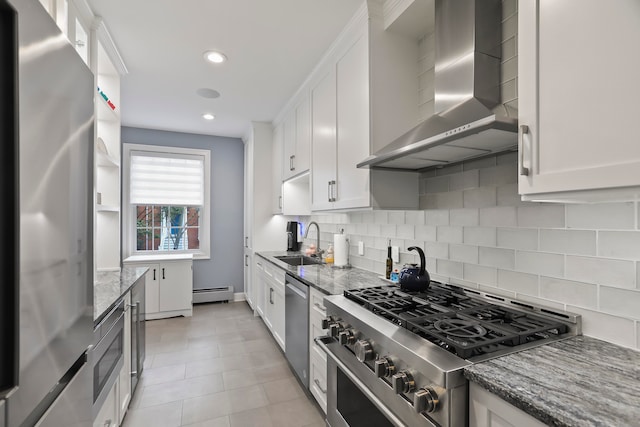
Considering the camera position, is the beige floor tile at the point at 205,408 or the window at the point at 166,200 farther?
the window at the point at 166,200

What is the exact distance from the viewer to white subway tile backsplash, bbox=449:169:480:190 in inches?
65.2

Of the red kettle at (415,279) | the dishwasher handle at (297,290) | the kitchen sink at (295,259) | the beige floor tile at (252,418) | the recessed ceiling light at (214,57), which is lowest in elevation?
the beige floor tile at (252,418)

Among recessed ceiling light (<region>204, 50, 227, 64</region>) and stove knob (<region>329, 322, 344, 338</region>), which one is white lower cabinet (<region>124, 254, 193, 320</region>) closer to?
recessed ceiling light (<region>204, 50, 227, 64</region>)

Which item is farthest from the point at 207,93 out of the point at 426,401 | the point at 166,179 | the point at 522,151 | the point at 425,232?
the point at 426,401

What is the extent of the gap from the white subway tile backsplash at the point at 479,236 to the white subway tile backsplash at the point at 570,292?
29cm

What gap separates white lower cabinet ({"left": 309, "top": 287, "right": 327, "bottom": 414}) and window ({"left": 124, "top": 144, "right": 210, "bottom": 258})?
3188 millimetres

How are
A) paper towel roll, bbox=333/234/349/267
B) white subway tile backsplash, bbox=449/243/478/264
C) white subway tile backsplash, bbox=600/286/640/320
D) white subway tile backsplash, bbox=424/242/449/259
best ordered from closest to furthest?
white subway tile backsplash, bbox=600/286/640/320, white subway tile backsplash, bbox=449/243/478/264, white subway tile backsplash, bbox=424/242/449/259, paper towel roll, bbox=333/234/349/267

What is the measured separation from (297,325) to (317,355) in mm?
365

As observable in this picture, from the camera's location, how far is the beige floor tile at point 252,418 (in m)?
2.05

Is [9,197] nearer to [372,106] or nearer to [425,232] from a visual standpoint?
[372,106]

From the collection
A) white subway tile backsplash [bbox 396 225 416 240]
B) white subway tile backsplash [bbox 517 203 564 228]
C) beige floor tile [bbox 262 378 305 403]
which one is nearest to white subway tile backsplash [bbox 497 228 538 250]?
white subway tile backsplash [bbox 517 203 564 228]

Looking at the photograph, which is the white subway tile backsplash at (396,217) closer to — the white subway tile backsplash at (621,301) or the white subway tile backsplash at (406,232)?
the white subway tile backsplash at (406,232)

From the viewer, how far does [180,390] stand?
2.43 meters

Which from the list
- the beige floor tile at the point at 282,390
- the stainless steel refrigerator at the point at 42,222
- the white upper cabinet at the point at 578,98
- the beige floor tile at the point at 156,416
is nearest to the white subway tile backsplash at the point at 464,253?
the white upper cabinet at the point at 578,98
